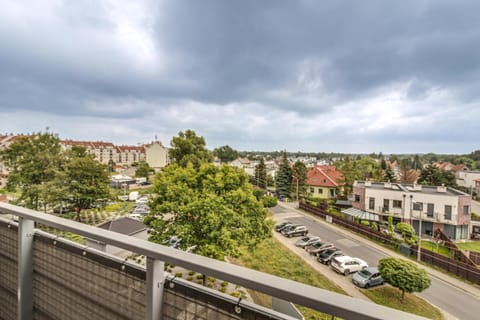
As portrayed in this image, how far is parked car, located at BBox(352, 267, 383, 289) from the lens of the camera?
7.86 meters

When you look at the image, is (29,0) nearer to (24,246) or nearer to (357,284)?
(24,246)

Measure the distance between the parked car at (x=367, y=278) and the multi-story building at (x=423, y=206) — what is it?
7.13 m

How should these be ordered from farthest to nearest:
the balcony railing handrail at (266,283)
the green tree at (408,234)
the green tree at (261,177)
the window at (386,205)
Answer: the green tree at (261,177), the window at (386,205), the green tree at (408,234), the balcony railing handrail at (266,283)

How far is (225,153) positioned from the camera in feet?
205

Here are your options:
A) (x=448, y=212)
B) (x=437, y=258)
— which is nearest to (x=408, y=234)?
(x=437, y=258)

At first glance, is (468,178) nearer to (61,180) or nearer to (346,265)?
(346,265)

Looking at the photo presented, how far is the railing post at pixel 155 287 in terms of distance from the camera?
2.92 ft

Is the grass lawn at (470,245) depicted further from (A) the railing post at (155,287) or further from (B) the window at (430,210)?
(A) the railing post at (155,287)

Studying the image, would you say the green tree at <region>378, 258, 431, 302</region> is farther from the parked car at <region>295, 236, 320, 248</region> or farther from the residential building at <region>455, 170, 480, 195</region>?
the residential building at <region>455, 170, 480, 195</region>

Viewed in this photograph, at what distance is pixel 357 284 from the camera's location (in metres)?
7.98

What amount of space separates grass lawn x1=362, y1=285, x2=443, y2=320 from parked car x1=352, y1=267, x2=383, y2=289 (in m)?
0.18

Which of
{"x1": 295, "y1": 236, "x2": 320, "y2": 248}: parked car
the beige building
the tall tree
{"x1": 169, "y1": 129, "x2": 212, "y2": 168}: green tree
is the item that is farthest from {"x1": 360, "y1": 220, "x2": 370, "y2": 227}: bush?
the beige building

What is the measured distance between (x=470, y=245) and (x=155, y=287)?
1820 cm

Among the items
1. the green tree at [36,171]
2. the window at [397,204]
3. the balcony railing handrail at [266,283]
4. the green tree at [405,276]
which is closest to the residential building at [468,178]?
the window at [397,204]
